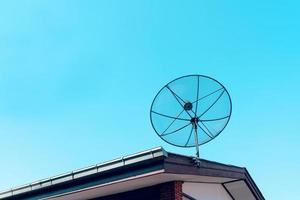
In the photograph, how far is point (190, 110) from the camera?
8.29 meters

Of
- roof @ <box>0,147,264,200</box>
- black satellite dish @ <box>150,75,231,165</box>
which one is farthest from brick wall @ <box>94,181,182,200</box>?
black satellite dish @ <box>150,75,231,165</box>

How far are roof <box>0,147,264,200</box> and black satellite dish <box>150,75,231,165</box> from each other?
96 centimetres

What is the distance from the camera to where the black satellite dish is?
26.6ft

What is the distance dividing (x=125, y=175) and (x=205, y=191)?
3.22 metres

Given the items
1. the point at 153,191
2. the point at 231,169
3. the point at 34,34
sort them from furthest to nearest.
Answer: the point at 34,34 < the point at 231,169 < the point at 153,191

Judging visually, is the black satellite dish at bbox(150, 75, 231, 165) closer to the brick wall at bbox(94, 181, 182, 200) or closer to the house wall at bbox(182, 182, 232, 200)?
the house wall at bbox(182, 182, 232, 200)

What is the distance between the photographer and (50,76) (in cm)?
1092

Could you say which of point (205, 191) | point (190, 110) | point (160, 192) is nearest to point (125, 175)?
point (160, 192)

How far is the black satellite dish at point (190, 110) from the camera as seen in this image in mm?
8117

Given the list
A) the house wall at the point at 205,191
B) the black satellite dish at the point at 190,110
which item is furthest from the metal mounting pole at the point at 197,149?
the house wall at the point at 205,191

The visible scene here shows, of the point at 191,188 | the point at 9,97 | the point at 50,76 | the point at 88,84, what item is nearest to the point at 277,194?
the point at 191,188

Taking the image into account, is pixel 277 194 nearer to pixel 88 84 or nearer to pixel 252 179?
pixel 252 179

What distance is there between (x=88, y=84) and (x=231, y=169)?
17.2ft

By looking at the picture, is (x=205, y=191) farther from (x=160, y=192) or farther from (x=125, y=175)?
(x=125, y=175)
